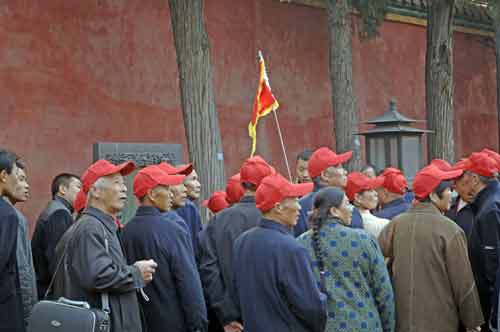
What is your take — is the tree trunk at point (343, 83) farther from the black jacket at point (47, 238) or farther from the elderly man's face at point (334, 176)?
the black jacket at point (47, 238)

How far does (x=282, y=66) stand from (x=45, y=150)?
5.38 metres

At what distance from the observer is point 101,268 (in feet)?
15.7

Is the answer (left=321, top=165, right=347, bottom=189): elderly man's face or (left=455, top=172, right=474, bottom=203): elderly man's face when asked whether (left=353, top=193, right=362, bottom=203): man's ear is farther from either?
(left=455, top=172, right=474, bottom=203): elderly man's face

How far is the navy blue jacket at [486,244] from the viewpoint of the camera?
20.3 ft

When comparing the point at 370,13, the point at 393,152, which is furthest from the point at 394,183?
the point at 370,13

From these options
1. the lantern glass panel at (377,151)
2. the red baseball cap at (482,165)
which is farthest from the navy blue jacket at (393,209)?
the lantern glass panel at (377,151)

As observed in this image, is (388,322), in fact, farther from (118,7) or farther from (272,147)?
(272,147)

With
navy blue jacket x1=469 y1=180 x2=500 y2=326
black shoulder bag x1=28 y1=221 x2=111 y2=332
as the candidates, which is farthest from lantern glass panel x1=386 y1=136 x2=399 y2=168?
black shoulder bag x1=28 y1=221 x2=111 y2=332

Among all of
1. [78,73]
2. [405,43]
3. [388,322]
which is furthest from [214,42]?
[388,322]

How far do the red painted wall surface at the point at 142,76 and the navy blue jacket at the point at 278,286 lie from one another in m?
7.39

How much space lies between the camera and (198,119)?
1098 cm

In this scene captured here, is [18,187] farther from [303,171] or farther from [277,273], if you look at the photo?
[303,171]

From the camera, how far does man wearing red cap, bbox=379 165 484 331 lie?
19.3 ft

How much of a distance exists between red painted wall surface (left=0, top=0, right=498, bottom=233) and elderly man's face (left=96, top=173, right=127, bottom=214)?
691cm
